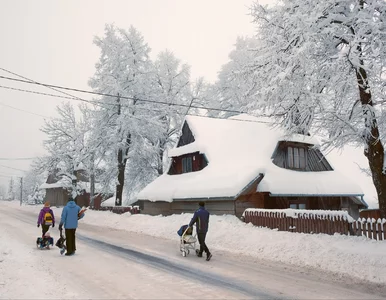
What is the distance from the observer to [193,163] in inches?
1023

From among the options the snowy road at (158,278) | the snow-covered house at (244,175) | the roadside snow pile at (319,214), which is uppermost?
the snow-covered house at (244,175)

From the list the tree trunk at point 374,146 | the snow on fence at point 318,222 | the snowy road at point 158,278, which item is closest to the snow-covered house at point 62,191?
the snow on fence at point 318,222

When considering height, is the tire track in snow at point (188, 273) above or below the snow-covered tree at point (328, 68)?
below

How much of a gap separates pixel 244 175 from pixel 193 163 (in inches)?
279

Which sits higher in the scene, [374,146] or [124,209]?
[374,146]

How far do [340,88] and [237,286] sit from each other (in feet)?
25.2

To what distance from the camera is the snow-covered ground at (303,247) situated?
9219 mm

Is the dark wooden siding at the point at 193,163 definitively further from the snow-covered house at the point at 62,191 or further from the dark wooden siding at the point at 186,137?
the snow-covered house at the point at 62,191

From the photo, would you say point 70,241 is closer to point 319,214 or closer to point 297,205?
point 319,214

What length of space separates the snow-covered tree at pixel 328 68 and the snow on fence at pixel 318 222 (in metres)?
0.92

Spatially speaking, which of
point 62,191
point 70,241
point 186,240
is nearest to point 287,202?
point 186,240

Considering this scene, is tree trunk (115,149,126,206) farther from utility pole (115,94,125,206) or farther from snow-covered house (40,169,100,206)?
snow-covered house (40,169,100,206)

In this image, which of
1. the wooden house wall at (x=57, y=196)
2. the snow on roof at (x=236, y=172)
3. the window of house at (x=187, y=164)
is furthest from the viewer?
the wooden house wall at (x=57, y=196)

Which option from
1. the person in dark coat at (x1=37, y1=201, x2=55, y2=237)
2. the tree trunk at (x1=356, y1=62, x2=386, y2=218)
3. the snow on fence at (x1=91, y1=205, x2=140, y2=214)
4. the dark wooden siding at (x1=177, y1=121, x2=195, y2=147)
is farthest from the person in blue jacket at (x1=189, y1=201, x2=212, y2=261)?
the snow on fence at (x1=91, y1=205, x2=140, y2=214)
